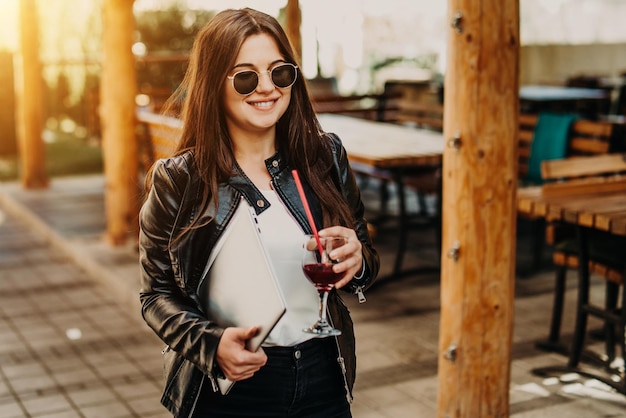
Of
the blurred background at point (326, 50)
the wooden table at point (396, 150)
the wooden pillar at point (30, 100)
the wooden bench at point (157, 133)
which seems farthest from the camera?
the blurred background at point (326, 50)

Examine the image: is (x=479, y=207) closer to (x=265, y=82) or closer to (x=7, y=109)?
(x=265, y=82)

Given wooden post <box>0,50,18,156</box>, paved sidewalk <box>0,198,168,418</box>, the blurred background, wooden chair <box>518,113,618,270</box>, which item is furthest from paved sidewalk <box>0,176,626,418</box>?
wooden post <box>0,50,18,156</box>

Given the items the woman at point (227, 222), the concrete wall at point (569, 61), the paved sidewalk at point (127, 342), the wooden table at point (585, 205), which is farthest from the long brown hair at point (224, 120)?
the concrete wall at point (569, 61)

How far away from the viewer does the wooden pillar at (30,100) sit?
1098 cm

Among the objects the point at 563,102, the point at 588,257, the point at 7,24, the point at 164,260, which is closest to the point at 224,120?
the point at 164,260

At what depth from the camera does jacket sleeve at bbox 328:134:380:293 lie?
2371 mm

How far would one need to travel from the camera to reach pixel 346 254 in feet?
7.14

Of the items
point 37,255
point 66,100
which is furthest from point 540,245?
point 66,100

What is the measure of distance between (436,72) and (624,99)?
20.0 feet

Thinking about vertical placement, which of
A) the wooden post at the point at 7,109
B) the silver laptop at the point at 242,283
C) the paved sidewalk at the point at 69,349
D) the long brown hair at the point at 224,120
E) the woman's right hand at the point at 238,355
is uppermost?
the long brown hair at the point at 224,120

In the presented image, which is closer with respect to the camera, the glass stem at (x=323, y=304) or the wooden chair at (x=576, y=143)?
the glass stem at (x=323, y=304)

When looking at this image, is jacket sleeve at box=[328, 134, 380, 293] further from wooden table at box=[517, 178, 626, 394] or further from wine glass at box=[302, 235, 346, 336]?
wooden table at box=[517, 178, 626, 394]

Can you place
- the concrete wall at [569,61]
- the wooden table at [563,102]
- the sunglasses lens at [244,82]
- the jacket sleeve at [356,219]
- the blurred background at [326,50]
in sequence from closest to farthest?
1. the sunglasses lens at [244,82]
2. the jacket sleeve at [356,219]
3. the wooden table at [563,102]
4. the blurred background at [326,50]
5. the concrete wall at [569,61]

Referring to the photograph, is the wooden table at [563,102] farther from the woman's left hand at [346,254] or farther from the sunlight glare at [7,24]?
the sunlight glare at [7,24]
